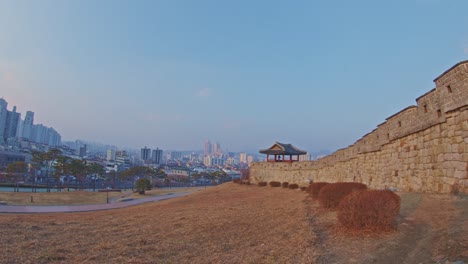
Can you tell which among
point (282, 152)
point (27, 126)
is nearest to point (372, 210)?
point (282, 152)

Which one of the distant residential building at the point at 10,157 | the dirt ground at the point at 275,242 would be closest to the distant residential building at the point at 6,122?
the distant residential building at the point at 10,157

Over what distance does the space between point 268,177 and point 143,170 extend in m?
42.4

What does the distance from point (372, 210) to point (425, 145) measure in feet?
15.0

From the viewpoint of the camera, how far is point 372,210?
652 cm

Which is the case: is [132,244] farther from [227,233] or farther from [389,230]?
[389,230]

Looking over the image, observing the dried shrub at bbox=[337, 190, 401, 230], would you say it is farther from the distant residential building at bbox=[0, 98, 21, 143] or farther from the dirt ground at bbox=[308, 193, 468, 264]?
the distant residential building at bbox=[0, 98, 21, 143]

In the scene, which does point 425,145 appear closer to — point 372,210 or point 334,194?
point 334,194

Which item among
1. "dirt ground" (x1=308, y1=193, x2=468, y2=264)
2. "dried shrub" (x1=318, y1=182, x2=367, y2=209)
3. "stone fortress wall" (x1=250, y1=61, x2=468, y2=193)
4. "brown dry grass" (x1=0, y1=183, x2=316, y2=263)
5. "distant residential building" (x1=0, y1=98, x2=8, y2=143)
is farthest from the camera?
"distant residential building" (x1=0, y1=98, x2=8, y2=143)

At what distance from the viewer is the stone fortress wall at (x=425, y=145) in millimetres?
7719

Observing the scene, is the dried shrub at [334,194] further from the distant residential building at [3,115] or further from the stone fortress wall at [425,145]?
the distant residential building at [3,115]

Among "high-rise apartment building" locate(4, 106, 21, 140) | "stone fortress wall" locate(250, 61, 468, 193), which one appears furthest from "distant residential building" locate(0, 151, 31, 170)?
"stone fortress wall" locate(250, 61, 468, 193)

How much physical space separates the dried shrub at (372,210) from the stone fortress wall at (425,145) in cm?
260

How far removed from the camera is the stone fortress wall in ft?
25.3

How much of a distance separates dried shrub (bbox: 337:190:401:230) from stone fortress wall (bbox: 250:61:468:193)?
2.60 metres
